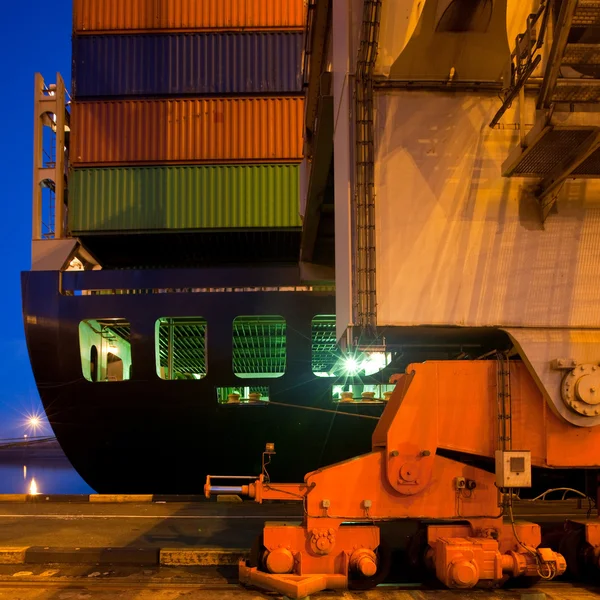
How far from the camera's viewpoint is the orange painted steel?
227 inches

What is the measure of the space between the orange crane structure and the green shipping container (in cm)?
739

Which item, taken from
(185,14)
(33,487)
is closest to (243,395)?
(185,14)

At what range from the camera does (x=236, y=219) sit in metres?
13.6

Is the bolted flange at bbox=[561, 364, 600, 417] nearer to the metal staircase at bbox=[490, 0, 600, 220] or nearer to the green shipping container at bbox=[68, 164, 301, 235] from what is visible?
the metal staircase at bbox=[490, 0, 600, 220]

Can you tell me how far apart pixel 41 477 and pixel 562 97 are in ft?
160

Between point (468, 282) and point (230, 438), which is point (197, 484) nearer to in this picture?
point (230, 438)

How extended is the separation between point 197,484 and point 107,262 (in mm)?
5903

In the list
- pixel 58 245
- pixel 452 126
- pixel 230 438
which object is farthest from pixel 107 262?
pixel 452 126

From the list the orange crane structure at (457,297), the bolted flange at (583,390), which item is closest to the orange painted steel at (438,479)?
the orange crane structure at (457,297)

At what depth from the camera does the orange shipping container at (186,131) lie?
544 inches

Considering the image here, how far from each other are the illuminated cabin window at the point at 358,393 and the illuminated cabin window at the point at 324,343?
1.34 feet

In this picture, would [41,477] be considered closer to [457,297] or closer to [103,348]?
[103,348]

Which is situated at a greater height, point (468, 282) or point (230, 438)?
point (468, 282)

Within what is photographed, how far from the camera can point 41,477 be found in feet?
153
